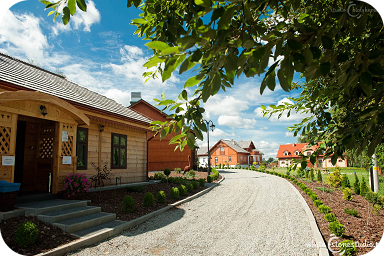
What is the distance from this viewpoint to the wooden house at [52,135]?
619cm

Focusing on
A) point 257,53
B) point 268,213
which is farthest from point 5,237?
point 268,213

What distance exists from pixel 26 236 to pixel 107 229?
68.0 inches

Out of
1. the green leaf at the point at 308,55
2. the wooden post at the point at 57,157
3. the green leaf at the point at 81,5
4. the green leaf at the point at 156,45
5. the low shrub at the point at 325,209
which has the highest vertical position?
the green leaf at the point at 81,5

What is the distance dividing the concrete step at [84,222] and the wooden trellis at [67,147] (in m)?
2.47

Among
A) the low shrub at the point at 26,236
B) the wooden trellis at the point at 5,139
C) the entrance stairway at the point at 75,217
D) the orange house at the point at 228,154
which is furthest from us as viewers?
the orange house at the point at 228,154

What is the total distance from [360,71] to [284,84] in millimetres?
877

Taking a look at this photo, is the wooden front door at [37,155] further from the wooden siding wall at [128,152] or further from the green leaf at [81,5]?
the green leaf at [81,5]

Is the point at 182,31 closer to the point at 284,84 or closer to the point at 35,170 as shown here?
the point at 284,84

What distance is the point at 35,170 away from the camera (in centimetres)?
866

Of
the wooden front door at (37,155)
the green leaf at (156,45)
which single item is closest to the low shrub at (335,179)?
the wooden front door at (37,155)

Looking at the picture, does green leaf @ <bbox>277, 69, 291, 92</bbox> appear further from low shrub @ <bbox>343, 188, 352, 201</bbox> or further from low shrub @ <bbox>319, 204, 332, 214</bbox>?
low shrub @ <bbox>343, 188, 352, 201</bbox>

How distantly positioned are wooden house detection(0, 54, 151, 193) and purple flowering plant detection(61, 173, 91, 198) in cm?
43

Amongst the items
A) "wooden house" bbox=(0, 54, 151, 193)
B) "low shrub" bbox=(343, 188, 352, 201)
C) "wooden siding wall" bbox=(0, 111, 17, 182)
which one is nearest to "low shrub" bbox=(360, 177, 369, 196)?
"low shrub" bbox=(343, 188, 352, 201)

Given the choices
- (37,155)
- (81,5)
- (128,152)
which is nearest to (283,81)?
(81,5)
